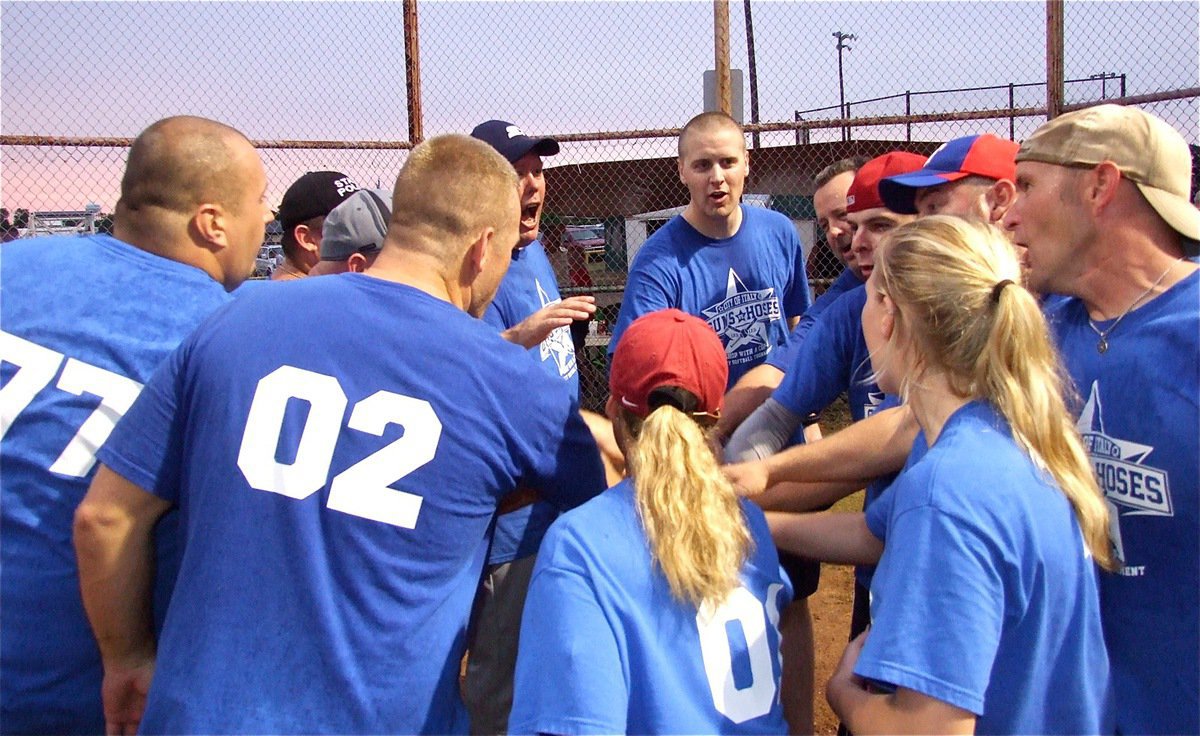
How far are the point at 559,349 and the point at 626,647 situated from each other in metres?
1.95

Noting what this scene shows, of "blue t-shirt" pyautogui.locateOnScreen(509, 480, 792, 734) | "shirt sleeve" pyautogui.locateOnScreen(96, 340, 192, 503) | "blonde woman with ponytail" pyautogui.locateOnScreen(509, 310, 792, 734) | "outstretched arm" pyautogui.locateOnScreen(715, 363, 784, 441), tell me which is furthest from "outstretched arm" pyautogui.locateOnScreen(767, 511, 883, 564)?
"shirt sleeve" pyautogui.locateOnScreen(96, 340, 192, 503)

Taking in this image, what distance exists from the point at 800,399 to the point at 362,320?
1.34 meters

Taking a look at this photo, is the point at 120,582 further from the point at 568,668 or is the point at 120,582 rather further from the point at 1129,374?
the point at 1129,374

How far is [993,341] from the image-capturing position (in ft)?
5.44

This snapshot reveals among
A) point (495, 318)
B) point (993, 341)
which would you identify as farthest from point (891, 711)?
point (495, 318)

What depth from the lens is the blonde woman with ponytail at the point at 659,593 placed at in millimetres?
1566

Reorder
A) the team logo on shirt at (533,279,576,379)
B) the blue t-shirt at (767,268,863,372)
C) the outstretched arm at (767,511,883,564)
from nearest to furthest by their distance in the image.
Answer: the outstretched arm at (767,511,883,564) → the blue t-shirt at (767,268,863,372) → the team logo on shirt at (533,279,576,379)

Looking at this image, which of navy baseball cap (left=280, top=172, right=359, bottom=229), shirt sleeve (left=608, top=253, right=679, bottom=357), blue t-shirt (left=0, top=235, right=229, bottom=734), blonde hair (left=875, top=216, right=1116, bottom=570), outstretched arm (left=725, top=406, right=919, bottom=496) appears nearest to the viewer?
blonde hair (left=875, top=216, right=1116, bottom=570)

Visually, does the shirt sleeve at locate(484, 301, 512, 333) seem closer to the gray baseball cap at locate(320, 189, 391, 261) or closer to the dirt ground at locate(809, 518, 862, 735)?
the gray baseball cap at locate(320, 189, 391, 261)

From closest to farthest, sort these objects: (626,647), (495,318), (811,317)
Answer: (626,647)
(811,317)
(495,318)

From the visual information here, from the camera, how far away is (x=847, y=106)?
1761cm

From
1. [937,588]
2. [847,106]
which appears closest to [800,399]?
[937,588]

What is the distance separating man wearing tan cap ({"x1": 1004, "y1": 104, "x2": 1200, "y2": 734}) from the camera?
1.88 m

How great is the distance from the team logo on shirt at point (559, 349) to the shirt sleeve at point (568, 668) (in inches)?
69.6
